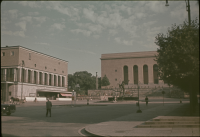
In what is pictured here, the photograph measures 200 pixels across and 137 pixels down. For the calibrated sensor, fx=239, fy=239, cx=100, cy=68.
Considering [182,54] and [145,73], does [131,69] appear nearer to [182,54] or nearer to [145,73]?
[145,73]

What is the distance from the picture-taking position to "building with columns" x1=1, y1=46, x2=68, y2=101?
6531 cm

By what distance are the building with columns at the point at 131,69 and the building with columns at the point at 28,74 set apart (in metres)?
23.3

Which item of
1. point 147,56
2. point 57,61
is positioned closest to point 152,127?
point 57,61

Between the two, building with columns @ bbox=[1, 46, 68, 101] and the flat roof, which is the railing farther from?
the flat roof

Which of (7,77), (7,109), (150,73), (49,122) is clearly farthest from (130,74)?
(49,122)

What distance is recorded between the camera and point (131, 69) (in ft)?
334

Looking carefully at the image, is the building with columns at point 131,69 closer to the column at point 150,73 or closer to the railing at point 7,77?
the column at point 150,73

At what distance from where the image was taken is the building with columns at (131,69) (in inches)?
3925

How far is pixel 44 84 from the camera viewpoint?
8056 cm

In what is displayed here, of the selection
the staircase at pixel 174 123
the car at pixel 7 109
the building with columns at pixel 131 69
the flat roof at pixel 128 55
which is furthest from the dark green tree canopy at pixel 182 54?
the flat roof at pixel 128 55

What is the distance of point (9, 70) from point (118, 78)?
160ft

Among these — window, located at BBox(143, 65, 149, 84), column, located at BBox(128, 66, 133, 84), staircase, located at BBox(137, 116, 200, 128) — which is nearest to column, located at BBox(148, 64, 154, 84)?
window, located at BBox(143, 65, 149, 84)

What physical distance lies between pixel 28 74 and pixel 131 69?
45569 millimetres

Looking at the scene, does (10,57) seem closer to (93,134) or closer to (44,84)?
(44,84)
